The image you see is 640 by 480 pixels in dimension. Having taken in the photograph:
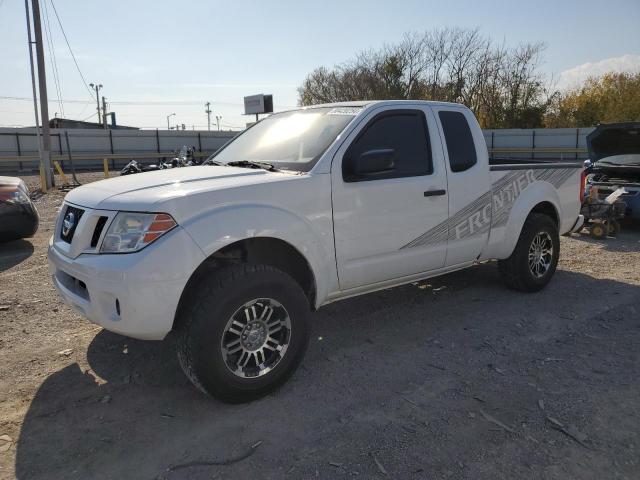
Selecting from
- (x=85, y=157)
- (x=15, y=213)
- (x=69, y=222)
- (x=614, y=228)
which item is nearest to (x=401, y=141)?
(x=69, y=222)

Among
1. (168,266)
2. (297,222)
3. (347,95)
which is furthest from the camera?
(347,95)

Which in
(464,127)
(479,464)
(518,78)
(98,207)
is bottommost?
(479,464)

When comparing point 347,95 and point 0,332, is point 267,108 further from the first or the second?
point 0,332

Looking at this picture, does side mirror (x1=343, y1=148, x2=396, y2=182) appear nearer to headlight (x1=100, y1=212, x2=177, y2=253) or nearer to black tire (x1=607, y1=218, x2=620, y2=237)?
headlight (x1=100, y1=212, x2=177, y2=253)

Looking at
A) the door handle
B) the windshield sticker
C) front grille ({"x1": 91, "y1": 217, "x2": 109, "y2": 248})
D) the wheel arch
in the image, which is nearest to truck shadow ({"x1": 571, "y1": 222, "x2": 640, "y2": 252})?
the door handle

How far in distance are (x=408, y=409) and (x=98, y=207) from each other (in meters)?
2.31

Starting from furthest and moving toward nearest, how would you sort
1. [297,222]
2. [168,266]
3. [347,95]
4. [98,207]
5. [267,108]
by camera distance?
[347,95] → [267,108] → [297,222] → [98,207] → [168,266]

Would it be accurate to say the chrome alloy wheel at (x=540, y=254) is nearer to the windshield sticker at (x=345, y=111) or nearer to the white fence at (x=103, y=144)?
the windshield sticker at (x=345, y=111)

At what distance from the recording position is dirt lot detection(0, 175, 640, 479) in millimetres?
2754

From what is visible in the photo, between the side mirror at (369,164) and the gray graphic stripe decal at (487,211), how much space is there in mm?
793

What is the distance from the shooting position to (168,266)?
9.80 ft

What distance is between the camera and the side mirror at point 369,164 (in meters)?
3.69

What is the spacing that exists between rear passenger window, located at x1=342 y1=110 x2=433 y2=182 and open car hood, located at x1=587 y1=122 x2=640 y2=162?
6263mm

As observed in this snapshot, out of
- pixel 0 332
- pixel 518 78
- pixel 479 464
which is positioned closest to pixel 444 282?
pixel 479 464
